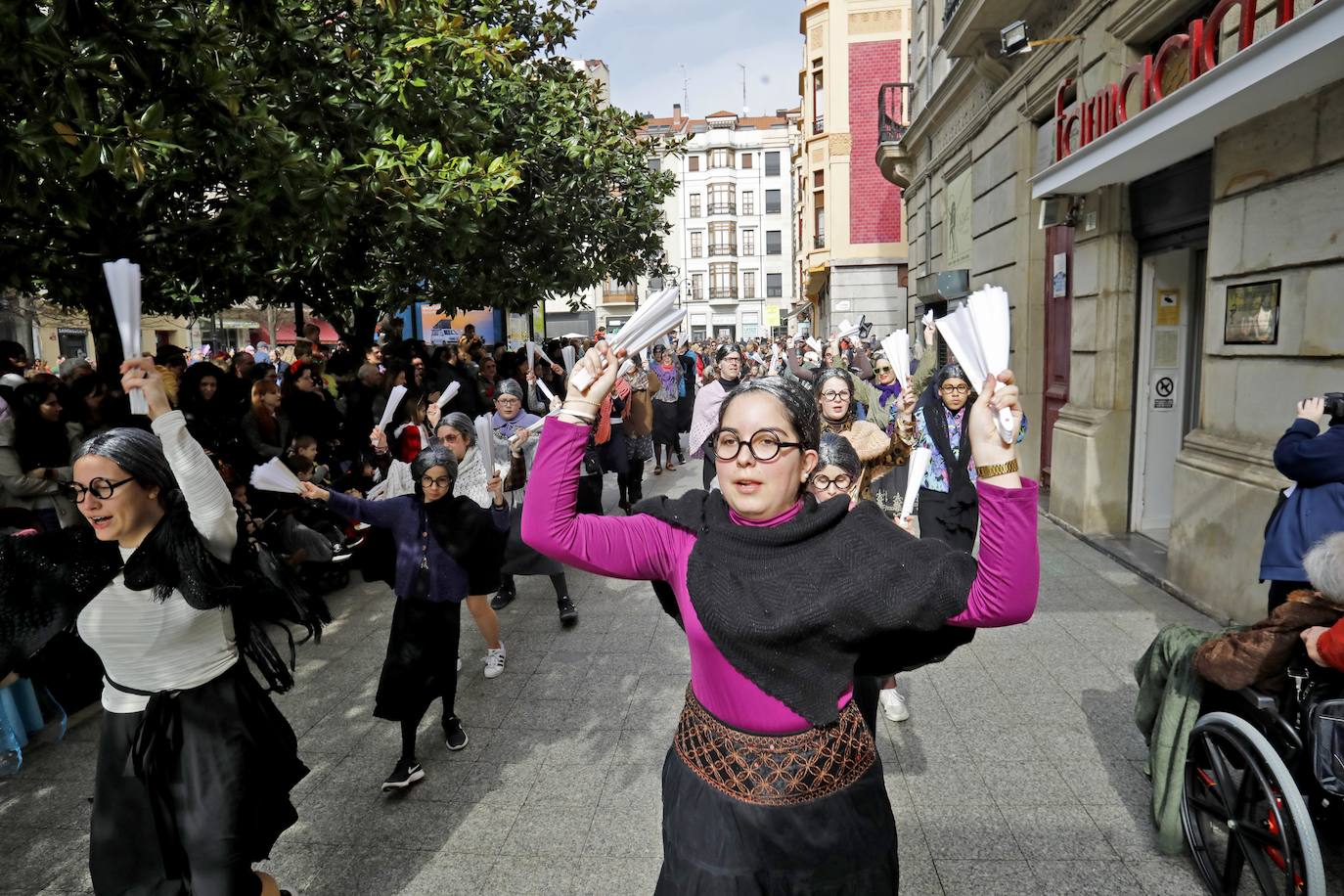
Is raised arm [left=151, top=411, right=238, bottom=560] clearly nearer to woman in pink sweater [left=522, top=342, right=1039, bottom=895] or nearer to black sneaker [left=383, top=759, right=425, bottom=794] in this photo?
woman in pink sweater [left=522, top=342, right=1039, bottom=895]

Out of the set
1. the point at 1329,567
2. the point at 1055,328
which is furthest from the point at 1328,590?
the point at 1055,328

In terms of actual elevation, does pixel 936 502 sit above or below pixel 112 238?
below

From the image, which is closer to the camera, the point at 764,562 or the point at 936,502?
the point at 764,562

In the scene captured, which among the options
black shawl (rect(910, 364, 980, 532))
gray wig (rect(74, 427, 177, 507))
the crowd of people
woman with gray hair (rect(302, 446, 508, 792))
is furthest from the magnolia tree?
black shawl (rect(910, 364, 980, 532))

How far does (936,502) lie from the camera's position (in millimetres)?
5348

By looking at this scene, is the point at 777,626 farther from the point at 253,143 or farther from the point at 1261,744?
the point at 253,143

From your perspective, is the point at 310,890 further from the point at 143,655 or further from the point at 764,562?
the point at 764,562

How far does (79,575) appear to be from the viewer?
272 cm

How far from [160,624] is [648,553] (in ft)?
5.32

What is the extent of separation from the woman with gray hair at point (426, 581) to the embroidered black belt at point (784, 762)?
2528mm

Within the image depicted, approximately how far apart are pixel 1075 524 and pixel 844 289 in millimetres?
21983

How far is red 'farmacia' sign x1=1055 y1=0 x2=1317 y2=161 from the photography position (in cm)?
556

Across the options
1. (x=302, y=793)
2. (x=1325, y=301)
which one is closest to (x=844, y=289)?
(x=1325, y=301)

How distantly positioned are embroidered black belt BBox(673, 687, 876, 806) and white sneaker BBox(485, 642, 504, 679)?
369 cm
